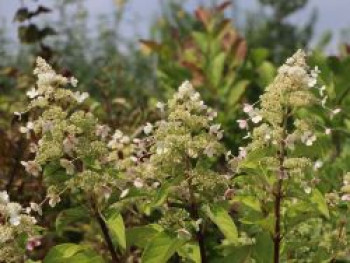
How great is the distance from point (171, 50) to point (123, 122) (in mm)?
2171

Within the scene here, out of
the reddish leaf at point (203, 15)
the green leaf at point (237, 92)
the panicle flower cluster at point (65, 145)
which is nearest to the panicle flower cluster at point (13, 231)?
the panicle flower cluster at point (65, 145)

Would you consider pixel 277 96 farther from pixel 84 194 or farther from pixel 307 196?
pixel 84 194

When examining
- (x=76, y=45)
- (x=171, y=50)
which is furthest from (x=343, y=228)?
(x=76, y=45)

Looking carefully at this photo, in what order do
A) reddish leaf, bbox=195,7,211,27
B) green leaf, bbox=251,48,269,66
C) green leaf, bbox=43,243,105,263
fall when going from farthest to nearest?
reddish leaf, bbox=195,7,211,27
green leaf, bbox=251,48,269,66
green leaf, bbox=43,243,105,263

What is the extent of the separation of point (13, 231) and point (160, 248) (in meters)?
0.40

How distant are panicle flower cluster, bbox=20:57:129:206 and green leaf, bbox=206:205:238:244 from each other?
0.99 feet

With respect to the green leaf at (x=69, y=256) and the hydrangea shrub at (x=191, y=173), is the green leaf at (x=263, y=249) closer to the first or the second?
Result: the hydrangea shrub at (x=191, y=173)

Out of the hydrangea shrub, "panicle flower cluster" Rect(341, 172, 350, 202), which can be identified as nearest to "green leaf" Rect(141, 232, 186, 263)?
the hydrangea shrub

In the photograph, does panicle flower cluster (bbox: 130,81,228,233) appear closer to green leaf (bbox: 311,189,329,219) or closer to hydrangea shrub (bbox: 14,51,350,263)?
hydrangea shrub (bbox: 14,51,350,263)

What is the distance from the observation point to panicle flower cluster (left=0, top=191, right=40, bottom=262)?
2.15 metres

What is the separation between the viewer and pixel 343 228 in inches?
108

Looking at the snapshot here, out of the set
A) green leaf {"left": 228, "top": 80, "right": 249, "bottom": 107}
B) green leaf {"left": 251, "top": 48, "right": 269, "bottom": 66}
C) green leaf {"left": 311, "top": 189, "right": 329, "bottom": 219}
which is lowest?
green leaf {"left": 311, "top": 189, "right": 329, "bottom": 219}

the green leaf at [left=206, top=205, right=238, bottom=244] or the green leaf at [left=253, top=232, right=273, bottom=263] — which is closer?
the green leaf at [left=206, top=205, right=238, bottom=244]

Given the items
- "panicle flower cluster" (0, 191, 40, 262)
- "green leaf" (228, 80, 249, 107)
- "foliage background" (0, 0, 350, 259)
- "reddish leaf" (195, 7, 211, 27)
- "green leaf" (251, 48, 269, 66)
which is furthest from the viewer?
"reddish leaf" (195, 7, 211, 27)
